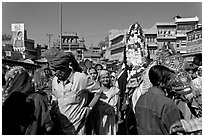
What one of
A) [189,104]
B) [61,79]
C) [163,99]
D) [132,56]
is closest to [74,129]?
[61,79]

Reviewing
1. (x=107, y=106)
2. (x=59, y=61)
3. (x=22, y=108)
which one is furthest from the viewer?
(x=107, y=106)

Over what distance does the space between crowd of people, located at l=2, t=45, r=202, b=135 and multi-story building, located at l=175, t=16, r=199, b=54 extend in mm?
43984

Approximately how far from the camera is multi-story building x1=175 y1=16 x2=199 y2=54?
46156 mm

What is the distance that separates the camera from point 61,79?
2916mm

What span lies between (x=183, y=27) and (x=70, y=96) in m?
48.7

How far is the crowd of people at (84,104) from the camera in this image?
7.52 ft

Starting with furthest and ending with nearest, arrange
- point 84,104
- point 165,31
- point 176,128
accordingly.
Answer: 1. point 165,31
2. point 84,104
3. point 176,128

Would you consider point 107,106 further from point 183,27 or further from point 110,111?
point 183,27

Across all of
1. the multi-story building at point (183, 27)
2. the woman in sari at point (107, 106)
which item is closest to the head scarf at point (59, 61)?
the woman in sari at point (107, 106)

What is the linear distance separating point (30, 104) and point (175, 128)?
135 cm

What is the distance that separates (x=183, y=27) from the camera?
48.3 m

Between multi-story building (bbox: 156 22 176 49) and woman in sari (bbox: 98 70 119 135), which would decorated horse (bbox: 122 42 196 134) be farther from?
multi-story building (bbox: 156 22 176 49)

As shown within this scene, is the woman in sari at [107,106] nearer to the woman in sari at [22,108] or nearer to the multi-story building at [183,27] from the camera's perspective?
the woman in sari at [22,108]

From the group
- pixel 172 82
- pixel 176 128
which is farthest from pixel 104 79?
pixel 176 128
